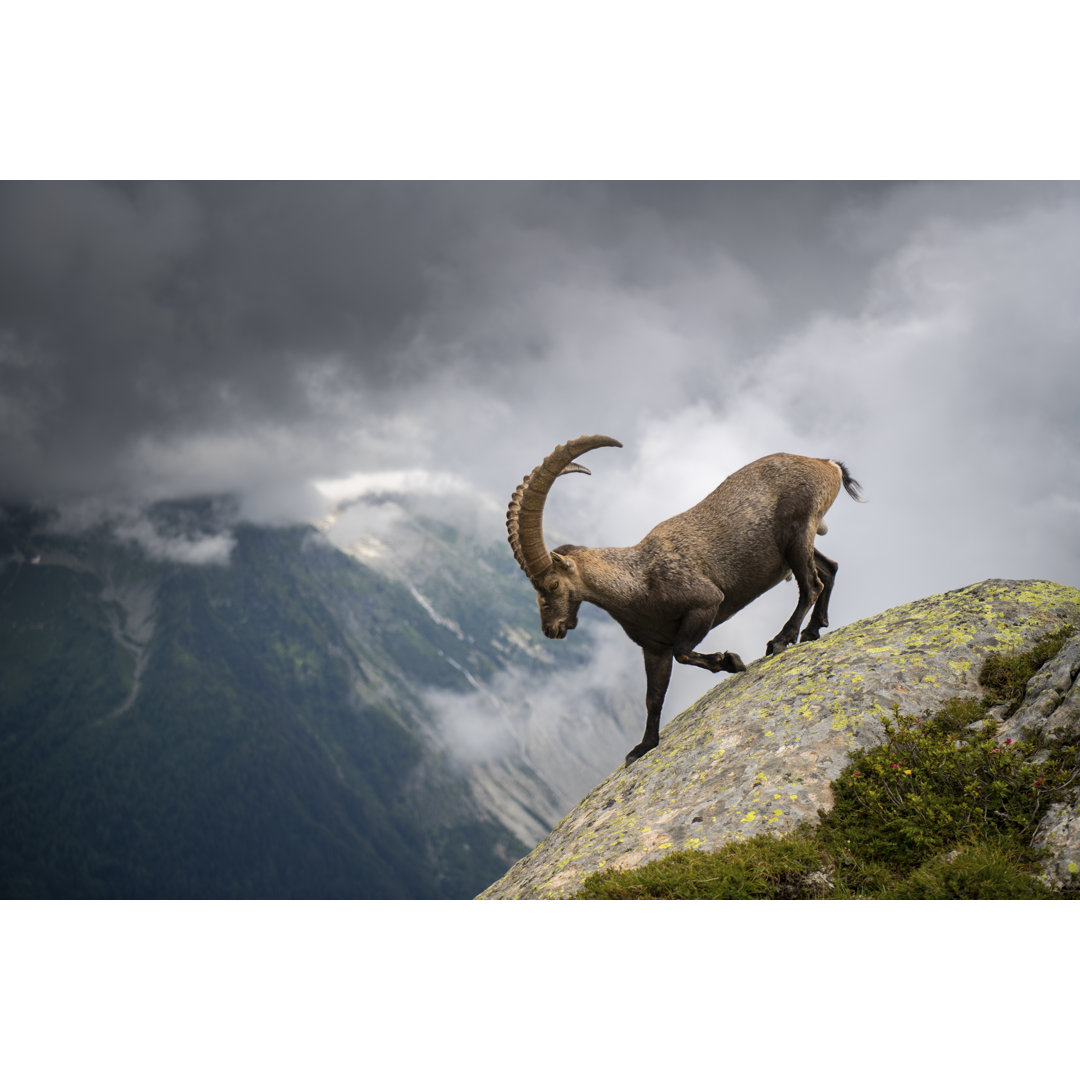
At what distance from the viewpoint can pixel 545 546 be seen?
32.9 feet

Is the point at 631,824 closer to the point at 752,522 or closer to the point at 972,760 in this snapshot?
the point at 972,760

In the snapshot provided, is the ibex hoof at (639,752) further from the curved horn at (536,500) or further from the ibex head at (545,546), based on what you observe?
the curved horn at (536,500)

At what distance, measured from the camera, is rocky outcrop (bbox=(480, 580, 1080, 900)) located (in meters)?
7.20

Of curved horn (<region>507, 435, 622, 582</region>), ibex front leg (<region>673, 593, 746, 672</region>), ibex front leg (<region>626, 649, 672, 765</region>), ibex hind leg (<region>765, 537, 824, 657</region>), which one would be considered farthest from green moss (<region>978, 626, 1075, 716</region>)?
curved horn (<region>507, 435, 622, 582</region>)

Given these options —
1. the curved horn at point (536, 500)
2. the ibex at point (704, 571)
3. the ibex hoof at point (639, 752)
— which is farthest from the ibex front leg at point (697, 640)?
the curved horn at point (536, 500)

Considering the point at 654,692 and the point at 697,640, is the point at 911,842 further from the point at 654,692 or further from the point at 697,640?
the point at 654,692

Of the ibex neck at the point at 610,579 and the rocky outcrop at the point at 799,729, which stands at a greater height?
the ibex neck at the point at 610,579

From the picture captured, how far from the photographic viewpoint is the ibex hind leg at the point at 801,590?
36.0ft

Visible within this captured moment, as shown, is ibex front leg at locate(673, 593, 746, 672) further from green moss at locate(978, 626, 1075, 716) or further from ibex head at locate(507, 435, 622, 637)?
green moss at locate(978, 626, 1075, 716)

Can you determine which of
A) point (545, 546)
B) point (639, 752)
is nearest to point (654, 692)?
point (639, 752)

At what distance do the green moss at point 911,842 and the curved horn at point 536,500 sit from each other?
4.28 metres

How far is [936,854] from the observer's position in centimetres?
614

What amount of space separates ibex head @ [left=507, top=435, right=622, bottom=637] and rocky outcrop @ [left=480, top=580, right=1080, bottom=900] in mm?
2427
